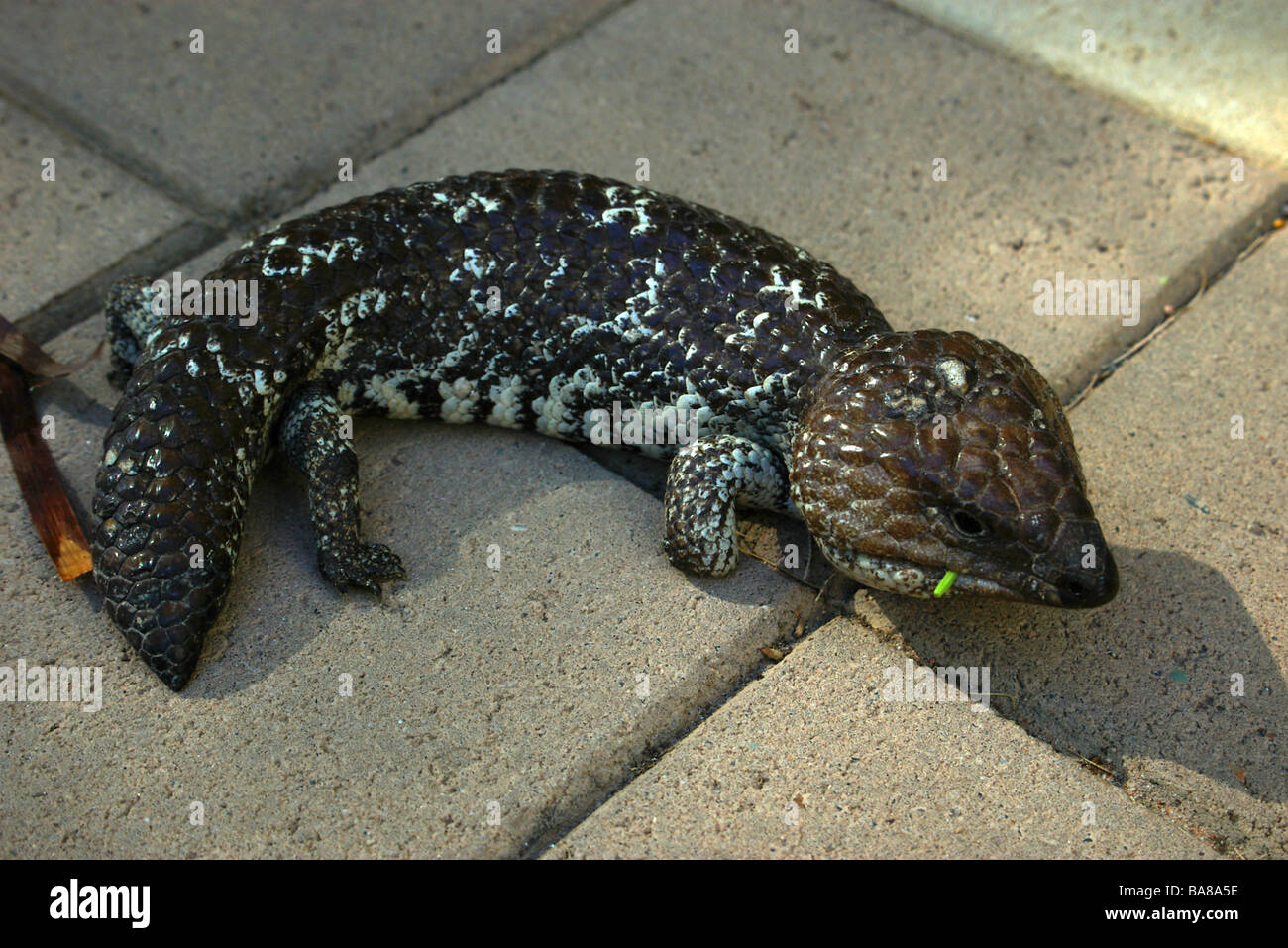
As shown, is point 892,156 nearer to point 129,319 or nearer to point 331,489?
A: point 331,489

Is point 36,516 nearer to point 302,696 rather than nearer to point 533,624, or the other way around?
point 302,696

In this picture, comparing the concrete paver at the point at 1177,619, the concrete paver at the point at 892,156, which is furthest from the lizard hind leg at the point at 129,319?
the concrete paver at the point at 1177,619

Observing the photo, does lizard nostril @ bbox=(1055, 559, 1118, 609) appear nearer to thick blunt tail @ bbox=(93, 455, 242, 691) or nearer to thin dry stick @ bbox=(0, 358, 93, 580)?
thick blunt tail @ bbox=(93, 455, 242, 691)

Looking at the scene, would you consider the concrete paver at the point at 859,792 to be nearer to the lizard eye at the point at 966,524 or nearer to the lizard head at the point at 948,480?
the lizard head at the point at 948,480

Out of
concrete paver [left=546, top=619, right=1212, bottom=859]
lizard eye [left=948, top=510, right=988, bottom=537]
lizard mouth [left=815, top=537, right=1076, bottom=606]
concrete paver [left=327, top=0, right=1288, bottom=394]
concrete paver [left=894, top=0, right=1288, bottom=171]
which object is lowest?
concrete paver [left=546, top=619, right=1212, bottom=859]

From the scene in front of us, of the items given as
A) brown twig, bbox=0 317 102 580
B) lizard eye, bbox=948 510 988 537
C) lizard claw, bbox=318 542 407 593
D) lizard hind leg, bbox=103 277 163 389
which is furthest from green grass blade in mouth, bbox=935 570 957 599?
lizard hind leg, bbox=103 277 163 389

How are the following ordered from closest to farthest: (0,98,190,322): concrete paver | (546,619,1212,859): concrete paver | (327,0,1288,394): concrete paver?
(546,619,1212,859): concrete paver → (0,98,190,322): concrete paver → (327,0,1288,394): concrete paver
